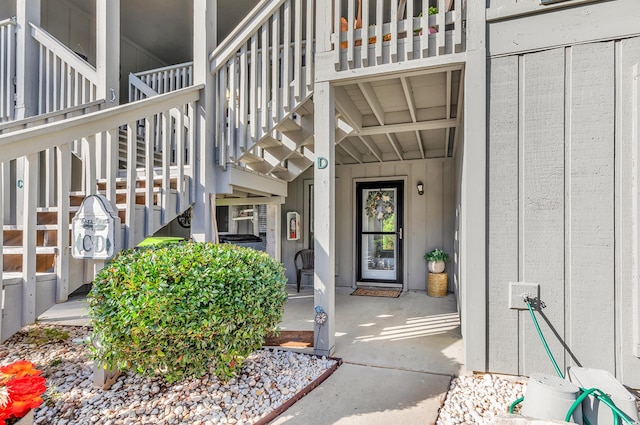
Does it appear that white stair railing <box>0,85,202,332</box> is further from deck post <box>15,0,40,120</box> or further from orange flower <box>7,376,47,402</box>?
deck post <box>15,0,40,120</box>

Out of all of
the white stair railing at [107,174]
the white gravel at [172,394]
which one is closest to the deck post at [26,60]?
the white stair railing at [107,174]

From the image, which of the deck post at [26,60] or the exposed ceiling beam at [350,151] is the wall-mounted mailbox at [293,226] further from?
the deck post at [26,60]

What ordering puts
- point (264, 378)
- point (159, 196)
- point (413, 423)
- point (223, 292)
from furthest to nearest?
point (159, 196) < point (264, 378) < point (223, 292) < point (413, 423)

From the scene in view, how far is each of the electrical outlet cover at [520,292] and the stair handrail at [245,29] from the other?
10.9ft

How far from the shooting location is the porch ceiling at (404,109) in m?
3.35

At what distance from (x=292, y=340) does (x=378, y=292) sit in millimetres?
3002

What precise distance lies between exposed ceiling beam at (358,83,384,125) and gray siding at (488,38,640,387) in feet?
3.68

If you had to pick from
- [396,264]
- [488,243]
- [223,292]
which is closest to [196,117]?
[223,292]

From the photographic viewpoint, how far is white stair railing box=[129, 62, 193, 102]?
5.88 m

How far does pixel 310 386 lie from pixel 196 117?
9.13ft

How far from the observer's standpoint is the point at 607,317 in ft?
7.54

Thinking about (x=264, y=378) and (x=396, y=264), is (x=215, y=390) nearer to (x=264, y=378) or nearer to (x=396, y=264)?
(x=264, y=378)

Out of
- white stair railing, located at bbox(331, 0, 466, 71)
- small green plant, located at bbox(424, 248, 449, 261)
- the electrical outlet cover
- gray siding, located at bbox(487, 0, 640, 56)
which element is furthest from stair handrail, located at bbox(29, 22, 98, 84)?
small green plant, located at bbox(424, 248, 449, 261)

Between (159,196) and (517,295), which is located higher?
(159,196)
